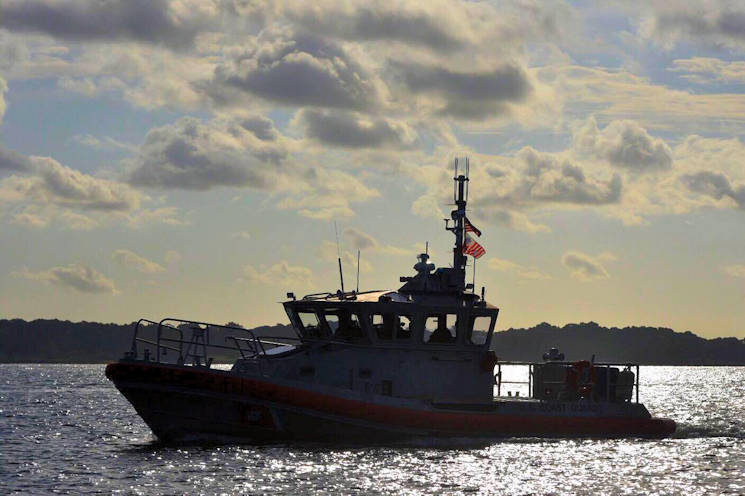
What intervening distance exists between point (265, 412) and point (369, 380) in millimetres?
3198

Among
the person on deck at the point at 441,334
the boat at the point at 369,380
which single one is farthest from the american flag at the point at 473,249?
the person on deck at the point at 441,334

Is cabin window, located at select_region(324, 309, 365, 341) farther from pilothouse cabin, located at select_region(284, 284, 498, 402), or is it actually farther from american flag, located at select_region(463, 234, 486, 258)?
american flag, located at select_region(463, 234, 486, 258)

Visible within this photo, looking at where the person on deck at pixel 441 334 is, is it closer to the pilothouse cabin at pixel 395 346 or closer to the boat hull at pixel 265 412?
the pilothouse cabin at pixel 395 346

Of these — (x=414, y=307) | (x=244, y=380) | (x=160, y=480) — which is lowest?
(x=160, y=480)

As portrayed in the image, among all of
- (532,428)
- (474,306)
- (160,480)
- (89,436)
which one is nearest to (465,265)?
(474,306)

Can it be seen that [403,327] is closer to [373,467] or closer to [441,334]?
[441,334]

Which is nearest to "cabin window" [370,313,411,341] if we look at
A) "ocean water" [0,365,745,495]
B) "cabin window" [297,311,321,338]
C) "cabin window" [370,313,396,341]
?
"cabin window" [370,313,396,341]

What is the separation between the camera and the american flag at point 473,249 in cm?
3183

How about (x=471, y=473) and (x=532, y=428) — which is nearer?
(x=471, y=473)

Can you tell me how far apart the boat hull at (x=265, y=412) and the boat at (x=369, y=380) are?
29mm

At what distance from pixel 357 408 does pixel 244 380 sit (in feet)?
10.5

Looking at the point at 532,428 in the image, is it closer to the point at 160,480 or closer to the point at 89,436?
the point at 160,480

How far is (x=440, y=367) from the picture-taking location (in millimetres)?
30078

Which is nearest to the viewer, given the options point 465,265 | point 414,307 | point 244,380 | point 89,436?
point 244,380
